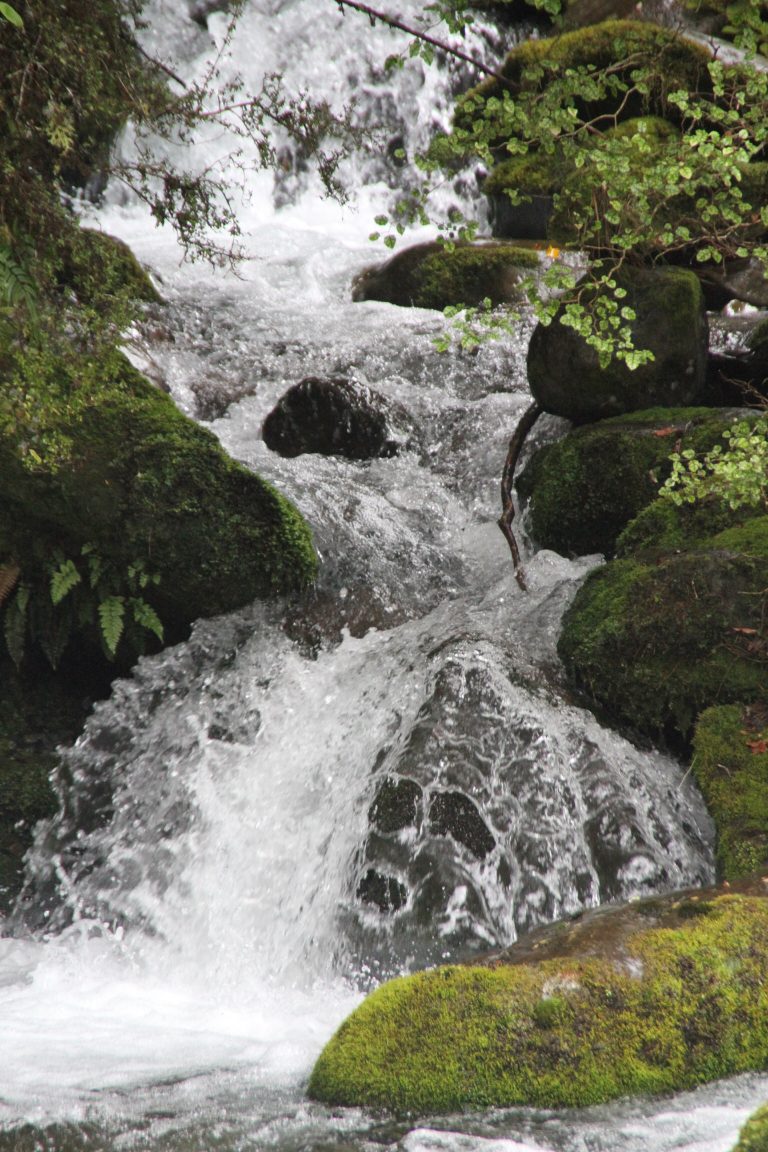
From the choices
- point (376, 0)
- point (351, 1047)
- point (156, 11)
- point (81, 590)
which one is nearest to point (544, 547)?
point (81, 590)

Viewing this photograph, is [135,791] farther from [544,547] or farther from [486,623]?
[544,547]

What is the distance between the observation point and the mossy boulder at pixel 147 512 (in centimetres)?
606

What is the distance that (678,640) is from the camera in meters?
5.11

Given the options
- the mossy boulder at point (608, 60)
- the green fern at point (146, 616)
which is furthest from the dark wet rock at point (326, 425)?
the mossy boulder at point (608, 60)

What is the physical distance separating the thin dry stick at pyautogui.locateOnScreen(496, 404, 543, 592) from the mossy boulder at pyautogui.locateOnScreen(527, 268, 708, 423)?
0.38 m

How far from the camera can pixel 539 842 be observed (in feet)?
15.0

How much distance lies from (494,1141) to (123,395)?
16.5 feet

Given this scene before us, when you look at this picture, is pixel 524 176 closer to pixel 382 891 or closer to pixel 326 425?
pixel 326 425

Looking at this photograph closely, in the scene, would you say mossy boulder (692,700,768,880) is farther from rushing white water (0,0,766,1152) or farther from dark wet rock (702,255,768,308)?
dark wet rock (702,255,768,308)

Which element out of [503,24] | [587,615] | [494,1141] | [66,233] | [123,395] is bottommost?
[494,1141]

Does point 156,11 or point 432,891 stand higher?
point 156,11

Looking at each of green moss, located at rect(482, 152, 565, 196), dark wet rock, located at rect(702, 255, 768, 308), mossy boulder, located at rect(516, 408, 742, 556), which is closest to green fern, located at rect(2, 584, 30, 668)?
mossy boulder, located at rect(516, 408, 742, 556)

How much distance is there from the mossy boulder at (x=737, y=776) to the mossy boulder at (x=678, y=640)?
12 cm

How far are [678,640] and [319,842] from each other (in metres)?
2.32
